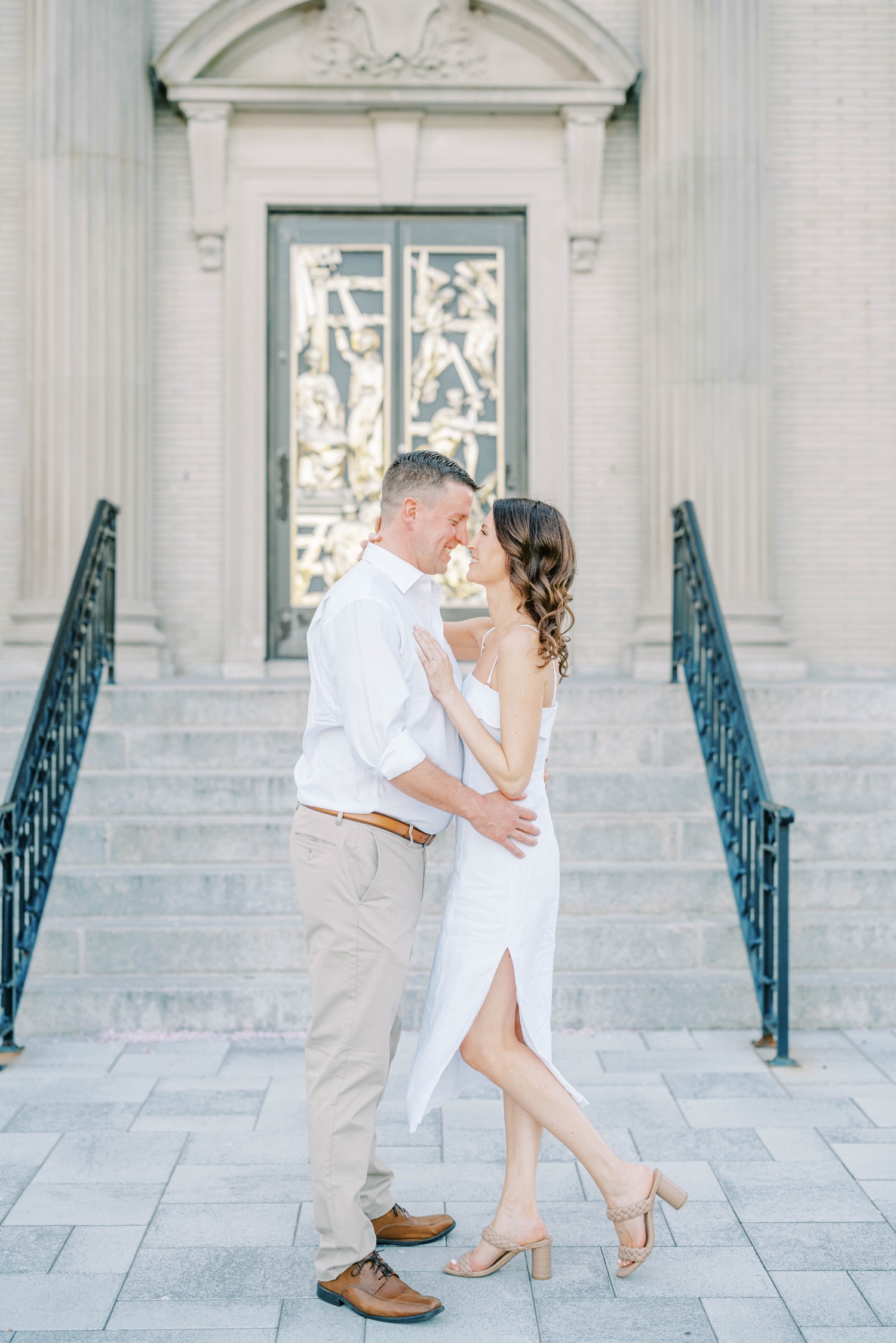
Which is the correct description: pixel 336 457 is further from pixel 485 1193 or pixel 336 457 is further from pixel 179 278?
pixel 485 1193

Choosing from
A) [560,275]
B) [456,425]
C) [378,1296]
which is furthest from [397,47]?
[378,1296]

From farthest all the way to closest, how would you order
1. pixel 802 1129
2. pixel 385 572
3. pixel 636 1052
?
pixel 636 1052
pixel 802 1129
pixel 385 572

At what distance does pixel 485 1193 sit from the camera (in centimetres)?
383

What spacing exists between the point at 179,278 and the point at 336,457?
1.79 metres

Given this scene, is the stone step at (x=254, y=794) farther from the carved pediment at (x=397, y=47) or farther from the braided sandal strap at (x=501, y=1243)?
the carved pediment at (x=397, y=47)

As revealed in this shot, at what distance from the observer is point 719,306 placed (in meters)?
9.18

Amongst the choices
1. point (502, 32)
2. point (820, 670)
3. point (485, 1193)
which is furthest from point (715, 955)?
point (502, 32)

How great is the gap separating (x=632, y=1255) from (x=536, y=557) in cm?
180

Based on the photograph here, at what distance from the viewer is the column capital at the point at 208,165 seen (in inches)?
374

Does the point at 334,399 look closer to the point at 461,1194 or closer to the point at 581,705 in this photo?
the point at 581,705

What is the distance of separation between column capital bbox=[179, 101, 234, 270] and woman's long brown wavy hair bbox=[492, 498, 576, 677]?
279 inches

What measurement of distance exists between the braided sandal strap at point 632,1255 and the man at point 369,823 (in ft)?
1.70

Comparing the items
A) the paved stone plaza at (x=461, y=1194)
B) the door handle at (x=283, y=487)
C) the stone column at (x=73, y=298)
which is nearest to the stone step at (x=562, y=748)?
the paved stone plaza at (x=461, y=1194)

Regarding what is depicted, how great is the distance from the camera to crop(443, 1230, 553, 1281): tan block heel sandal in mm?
3285
